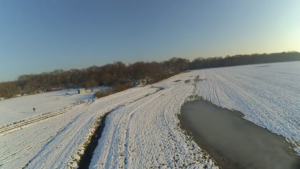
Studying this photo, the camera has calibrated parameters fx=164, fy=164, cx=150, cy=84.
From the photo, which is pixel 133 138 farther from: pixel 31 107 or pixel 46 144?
pixel 31 107

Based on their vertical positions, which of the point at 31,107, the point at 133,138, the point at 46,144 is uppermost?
the point at 31,107

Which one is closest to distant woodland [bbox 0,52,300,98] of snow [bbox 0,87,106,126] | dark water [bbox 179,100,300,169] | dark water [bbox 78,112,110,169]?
snow [bbox 0,87,106,126]

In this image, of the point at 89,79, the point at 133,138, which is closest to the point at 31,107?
the point at 133,138

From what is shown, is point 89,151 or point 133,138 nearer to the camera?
point 89,151

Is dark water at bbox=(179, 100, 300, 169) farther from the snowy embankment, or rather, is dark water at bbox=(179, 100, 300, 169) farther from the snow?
the snow

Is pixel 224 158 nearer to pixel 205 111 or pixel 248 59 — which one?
pixel 205 111

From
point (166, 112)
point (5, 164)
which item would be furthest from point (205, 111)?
point (5, 164)

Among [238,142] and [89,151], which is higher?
[238,142]

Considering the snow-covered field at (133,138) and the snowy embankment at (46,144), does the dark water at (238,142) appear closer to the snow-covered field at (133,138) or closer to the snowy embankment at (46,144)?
the snow-covered field at (133,138)

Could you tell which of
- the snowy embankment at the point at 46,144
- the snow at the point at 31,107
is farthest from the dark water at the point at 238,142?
the snow at the point at 31,107
